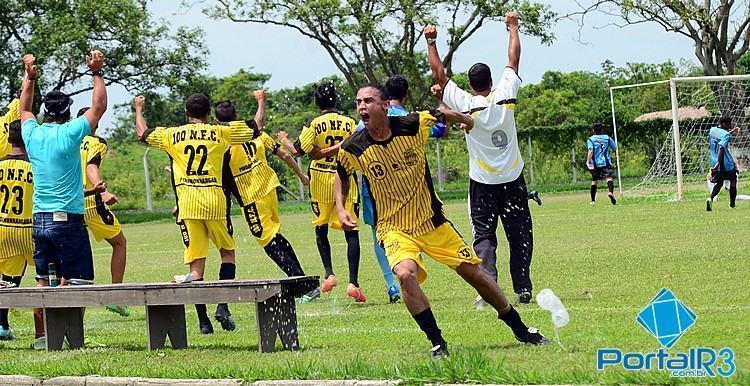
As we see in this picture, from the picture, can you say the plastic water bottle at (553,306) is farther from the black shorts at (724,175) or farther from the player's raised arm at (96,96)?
the black shorts at (724,175)

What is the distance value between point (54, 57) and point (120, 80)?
2990 mm

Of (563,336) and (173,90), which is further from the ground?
(173,90)

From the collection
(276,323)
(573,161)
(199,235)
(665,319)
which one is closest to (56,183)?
(199,235)

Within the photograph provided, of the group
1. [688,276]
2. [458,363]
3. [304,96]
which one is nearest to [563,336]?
[458,363]

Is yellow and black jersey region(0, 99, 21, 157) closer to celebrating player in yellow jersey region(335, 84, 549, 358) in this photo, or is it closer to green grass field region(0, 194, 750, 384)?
green grass field region(0, 194, 750, 384)

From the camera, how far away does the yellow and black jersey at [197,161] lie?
34.9 feet

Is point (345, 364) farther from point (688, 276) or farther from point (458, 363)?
point (688, 276)

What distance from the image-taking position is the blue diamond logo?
7199 millimetres

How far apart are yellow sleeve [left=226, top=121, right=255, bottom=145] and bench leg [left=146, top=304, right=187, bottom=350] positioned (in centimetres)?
175

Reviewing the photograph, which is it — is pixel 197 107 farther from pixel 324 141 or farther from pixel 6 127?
pixel 6 127

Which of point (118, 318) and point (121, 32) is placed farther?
point (121, 32)

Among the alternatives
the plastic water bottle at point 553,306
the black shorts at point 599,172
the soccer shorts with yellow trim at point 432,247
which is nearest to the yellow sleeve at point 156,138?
the soccer shorts with yellow trim at point 432,247

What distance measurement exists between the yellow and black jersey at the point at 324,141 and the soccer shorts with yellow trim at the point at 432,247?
3488 millimetres

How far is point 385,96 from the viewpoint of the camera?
8.60 m
